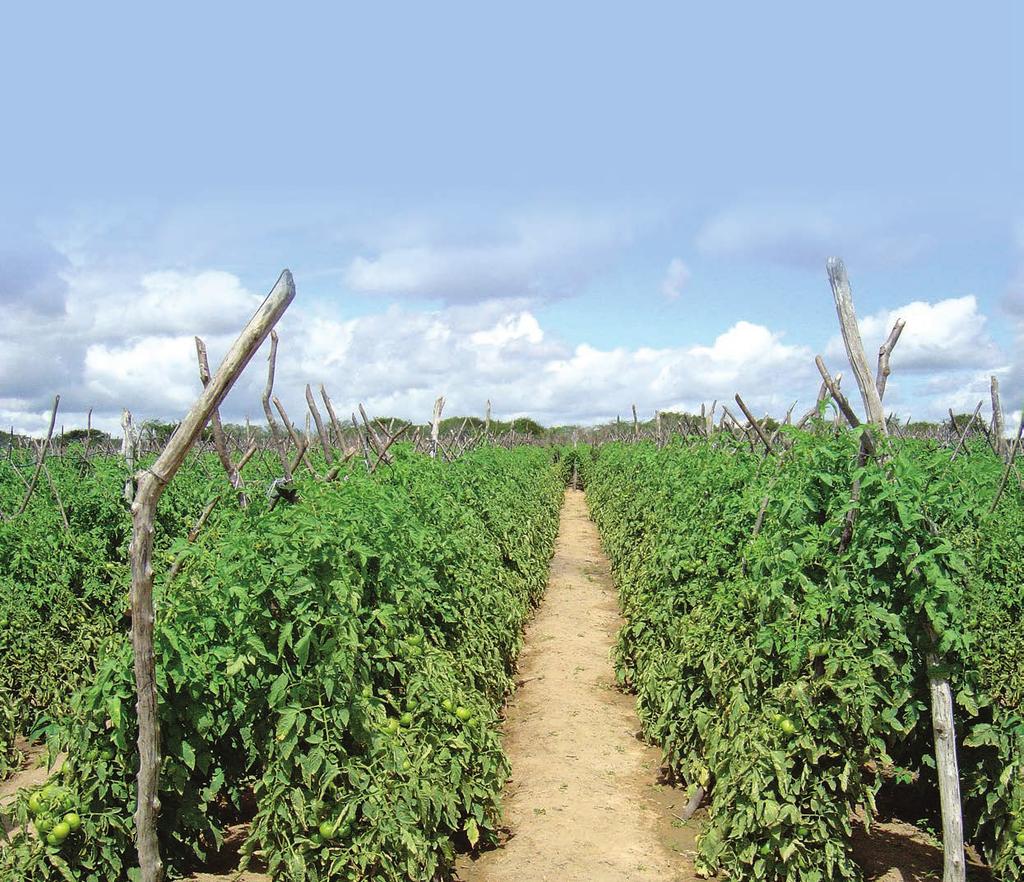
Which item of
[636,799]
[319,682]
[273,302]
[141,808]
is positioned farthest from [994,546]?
[141,808]

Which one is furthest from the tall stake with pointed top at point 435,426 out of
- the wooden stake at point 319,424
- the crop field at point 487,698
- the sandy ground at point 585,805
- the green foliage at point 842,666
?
the green foliage at point 842,666

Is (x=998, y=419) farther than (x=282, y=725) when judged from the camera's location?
Yes

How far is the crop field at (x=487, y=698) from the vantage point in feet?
13.2

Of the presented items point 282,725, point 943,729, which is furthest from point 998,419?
point 282,725

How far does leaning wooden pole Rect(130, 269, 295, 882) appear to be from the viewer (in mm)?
3699

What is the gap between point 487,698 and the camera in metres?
7.14

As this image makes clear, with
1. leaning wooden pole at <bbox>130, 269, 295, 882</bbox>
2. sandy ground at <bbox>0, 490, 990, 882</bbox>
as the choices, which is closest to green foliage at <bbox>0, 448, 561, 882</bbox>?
leaning wooden pole at <bbox>130, 269, 295, 882</bbox>

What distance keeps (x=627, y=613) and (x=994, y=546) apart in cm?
438

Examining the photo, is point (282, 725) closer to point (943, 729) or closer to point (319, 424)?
point (943, 729)

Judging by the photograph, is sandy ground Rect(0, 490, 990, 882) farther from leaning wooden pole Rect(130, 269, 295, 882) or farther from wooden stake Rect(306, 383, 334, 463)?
wooden stake Rect(306, 383, 334, 463)

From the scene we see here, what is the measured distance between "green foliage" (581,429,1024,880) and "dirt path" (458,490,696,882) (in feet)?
1.72

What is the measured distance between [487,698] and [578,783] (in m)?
1.08

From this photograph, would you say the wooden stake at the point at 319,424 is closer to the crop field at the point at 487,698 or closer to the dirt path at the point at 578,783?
the crop field at the point at 487,698

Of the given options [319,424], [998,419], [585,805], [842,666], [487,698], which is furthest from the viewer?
[998,419]
